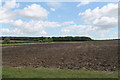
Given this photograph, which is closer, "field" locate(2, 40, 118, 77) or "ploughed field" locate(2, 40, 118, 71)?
"field" locate(2, 40, 118, 77)

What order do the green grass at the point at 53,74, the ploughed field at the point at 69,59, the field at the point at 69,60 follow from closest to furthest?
the green grass at the point at 53,74, the field at the point at 69,60, the ploughed field at the point at 69,59

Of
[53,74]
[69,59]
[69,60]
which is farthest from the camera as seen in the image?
[69,59]

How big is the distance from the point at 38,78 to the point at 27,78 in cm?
48

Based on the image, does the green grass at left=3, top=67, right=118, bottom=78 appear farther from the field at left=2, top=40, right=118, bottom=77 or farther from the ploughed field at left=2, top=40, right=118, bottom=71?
the ploughed field at left=2, top=40, right=118, bottom=71

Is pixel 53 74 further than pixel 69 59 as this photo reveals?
No

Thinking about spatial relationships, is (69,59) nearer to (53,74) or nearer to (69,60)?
(69,60)

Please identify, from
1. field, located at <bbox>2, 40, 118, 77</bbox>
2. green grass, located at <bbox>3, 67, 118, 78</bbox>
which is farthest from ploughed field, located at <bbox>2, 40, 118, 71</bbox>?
green grass, located at <bbox>3, 67, 118, 78</bbox>

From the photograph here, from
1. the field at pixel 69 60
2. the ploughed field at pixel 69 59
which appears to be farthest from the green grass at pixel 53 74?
the ploughed field at pixel 69 59

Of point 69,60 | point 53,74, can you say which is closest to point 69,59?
point 69,60

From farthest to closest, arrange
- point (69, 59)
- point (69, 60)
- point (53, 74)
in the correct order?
1. point (69, 59)
2. point (69, 60)
3. point (53, 74)

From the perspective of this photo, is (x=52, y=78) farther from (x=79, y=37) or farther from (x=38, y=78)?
(x=79, y=37)

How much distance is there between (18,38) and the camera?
6925 cm

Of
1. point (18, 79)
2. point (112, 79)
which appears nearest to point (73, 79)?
point (112, 79)

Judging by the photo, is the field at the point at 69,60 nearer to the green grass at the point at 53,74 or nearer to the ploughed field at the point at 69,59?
the ploughed field at the point at 69,59
